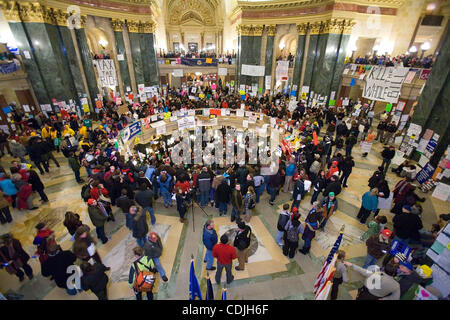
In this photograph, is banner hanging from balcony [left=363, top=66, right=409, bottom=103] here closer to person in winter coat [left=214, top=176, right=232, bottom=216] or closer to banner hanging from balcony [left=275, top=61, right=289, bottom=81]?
banner hanging from balcony [left=275, top=61, right=289, bottom=81]

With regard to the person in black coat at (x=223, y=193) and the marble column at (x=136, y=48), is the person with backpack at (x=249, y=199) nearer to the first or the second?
the person in black coat at (x=223, y=193)

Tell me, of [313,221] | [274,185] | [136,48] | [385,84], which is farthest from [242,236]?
[136,48]

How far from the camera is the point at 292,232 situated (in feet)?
18.4

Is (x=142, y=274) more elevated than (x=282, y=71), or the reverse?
(x=282, y=71)

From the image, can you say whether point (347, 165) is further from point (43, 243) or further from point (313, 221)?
point (43, 243)

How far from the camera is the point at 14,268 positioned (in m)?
5.07

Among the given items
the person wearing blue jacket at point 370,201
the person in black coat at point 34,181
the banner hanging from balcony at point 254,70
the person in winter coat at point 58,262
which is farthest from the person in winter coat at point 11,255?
the banner hanging from balcony at point 254,70

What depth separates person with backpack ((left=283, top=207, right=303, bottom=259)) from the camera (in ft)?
17.8

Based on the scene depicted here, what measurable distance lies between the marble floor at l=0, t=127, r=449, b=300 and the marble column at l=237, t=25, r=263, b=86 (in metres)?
18.6

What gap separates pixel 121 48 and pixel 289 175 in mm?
20306

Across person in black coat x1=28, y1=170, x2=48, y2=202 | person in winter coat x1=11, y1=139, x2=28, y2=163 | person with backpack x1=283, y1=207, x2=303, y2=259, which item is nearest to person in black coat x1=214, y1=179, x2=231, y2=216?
person with backpack x1=283, y1=207, x2=303, y2=259

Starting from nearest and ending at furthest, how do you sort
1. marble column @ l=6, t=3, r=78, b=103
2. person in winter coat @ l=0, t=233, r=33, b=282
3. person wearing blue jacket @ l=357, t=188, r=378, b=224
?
person in winter coat @ l=0, t=233, r=33, b=282
person wearing blue jacket @ l=357, t=188, r=378, b=224
marble column @ l=6, t=3, r=78, b=103
